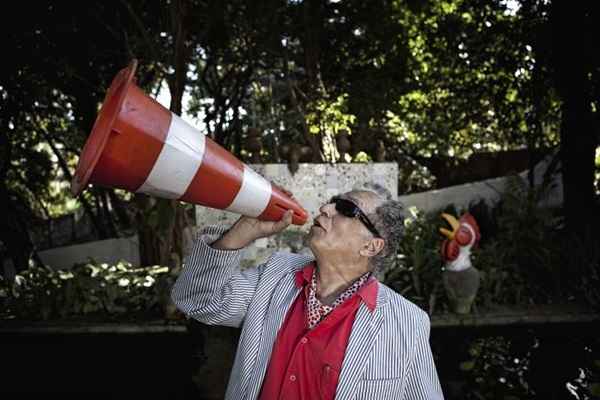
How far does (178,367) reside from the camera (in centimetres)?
399

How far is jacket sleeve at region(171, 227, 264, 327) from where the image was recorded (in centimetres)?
167

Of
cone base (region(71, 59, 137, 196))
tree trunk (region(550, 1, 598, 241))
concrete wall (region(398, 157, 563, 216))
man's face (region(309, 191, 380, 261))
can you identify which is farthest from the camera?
concrete wall (region(398, 157, 563, 216))

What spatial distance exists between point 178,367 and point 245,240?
9.15 feet

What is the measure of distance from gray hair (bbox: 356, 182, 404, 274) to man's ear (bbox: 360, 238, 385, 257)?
0.07ft

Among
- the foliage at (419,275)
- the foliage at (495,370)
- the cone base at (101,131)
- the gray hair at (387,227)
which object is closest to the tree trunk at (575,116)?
the foliage at (419,275)

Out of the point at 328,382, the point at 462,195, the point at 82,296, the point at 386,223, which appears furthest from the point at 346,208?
the point at 462,195

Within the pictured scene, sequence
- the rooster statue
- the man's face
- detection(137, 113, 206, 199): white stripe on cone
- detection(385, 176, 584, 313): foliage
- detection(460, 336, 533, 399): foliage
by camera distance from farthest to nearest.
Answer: detection(385, 176, 584, 313): foliage
the rooster statue
detection(460, 336, 533, 399): foliage
the man's face
detection(137, 113, 206, 199): white stripe on cone

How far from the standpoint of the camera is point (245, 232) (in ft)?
5.48

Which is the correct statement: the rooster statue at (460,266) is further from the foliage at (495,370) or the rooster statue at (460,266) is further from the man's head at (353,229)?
the man's head at (353,229)

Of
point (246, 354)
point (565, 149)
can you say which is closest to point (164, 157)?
point (246, 354)

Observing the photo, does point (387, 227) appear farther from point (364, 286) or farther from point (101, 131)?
point (101, 131)

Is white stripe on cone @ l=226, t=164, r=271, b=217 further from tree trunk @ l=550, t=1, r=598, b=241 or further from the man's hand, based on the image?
tree trunk @ l=550, t=1, r=598, b=241

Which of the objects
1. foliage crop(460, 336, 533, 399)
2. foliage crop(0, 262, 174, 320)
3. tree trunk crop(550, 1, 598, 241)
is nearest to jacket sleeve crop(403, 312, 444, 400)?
foliage crop(460, 336, 533, 399)

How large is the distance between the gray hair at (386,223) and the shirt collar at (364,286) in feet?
0.30
